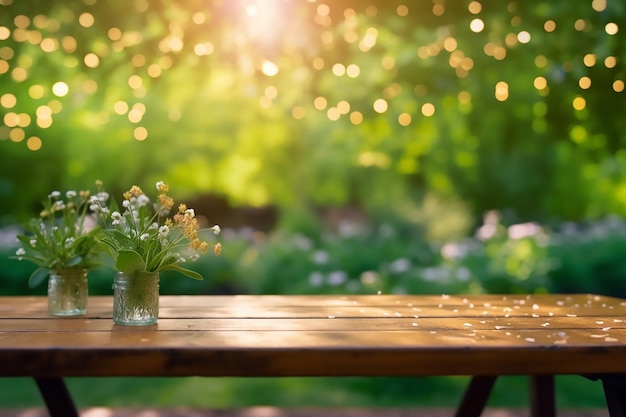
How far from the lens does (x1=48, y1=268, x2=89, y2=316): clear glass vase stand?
2.32 m

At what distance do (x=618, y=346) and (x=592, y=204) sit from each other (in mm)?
7730

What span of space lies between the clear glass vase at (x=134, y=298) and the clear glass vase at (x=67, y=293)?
0.31m

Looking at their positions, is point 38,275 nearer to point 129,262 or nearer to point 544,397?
point 129,262

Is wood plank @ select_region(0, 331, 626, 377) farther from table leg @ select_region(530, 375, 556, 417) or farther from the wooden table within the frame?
table leg @ select_region(530, 375, 556, 417)

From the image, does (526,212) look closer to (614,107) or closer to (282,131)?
(282,131)

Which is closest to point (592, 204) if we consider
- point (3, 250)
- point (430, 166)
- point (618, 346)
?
point (430, 166)

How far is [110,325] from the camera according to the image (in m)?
2.09

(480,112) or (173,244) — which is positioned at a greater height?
(480,112)

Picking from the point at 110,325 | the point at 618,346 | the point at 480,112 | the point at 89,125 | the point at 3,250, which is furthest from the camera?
the point at 89,125

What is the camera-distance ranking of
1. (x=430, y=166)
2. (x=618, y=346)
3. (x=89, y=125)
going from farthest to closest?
(x=89, y=125) → (x=430, y=166) → (x=618, y=346)

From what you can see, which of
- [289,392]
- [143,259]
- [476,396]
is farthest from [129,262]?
[289,392]

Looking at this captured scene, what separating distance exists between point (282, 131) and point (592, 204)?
13.1 ft

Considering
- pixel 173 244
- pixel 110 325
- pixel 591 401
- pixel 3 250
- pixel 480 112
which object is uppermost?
pixel 480 112

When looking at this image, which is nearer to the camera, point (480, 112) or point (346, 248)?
point (480, 112)
